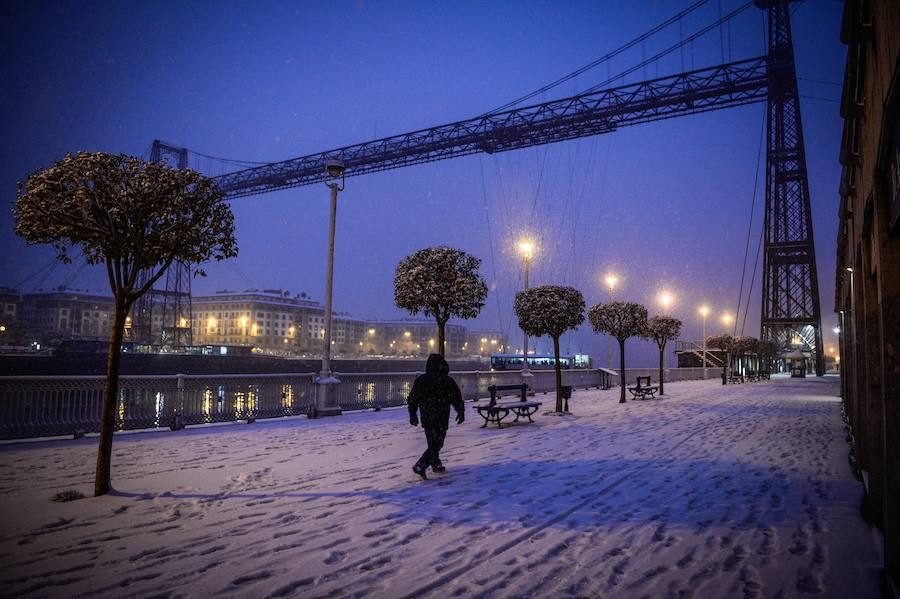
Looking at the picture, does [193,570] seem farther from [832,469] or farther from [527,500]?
[832,469]

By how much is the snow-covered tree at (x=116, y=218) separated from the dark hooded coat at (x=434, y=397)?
10.9ft

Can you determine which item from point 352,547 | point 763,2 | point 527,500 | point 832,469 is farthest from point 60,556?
point 763,2

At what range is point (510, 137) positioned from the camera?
56719 mm

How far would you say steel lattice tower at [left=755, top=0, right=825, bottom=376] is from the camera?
44406mm

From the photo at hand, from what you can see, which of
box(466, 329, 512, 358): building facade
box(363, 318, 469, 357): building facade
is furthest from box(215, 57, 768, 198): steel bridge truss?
box(466, 329, 512, 358): building facade

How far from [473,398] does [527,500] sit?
13577 mm

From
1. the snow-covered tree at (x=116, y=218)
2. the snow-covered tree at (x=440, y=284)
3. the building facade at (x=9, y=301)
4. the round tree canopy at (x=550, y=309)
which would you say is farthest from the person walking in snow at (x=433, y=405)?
the building facade at (x=9, y=301)

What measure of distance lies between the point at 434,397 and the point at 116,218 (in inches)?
175

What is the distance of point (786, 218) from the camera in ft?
152

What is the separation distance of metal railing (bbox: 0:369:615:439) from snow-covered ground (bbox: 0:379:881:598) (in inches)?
33.2

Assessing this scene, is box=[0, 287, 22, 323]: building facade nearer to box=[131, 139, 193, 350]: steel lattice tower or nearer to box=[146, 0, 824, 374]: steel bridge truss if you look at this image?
box=[131, 139, 193, 350]: steel lattice tower

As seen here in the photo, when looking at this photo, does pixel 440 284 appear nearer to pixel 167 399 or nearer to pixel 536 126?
pixel 167 399

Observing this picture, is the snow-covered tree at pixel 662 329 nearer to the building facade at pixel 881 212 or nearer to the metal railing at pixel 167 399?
the metal railing at pixel 167 399

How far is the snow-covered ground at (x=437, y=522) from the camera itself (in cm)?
354
